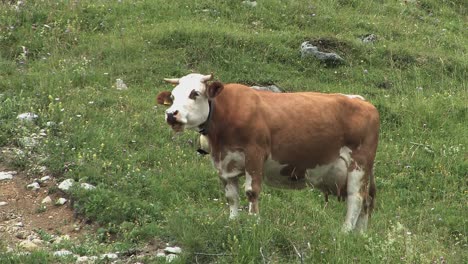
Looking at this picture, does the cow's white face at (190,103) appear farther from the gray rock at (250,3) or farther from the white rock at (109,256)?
the gray rock at (250,3)

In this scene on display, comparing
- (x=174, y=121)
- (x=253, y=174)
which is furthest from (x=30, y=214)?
(x=253, y=174)

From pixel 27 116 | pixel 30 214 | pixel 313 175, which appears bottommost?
pixel 30 214

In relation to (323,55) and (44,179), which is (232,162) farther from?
(323,55)

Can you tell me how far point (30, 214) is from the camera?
10.0 metres

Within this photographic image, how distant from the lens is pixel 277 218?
8547 mm

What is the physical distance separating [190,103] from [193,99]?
7 centimetres

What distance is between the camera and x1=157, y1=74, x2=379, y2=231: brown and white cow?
8602mm

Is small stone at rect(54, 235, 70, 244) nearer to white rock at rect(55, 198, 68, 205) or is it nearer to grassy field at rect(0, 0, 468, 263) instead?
grassy field at rect(0, 0, 468, 263)

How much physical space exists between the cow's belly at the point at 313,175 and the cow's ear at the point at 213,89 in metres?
1.19

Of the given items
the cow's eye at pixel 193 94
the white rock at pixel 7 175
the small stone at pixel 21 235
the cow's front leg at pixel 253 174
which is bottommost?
the white rock at pixel 7 175

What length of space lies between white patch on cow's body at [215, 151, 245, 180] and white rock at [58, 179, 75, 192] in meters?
2.58

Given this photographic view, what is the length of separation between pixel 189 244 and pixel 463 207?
535 cm

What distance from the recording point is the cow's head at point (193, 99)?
8.34 metres

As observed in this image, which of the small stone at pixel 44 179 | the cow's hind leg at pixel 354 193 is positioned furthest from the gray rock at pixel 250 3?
the cow's hind leg at pixel 354 193
